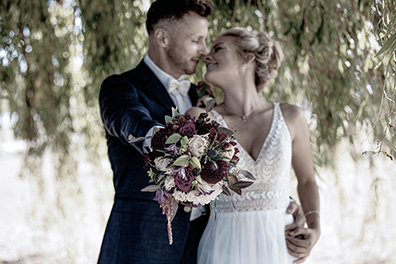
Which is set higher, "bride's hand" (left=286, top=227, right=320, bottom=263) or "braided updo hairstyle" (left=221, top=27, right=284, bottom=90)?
"braided updo hairstyle" (left=221, top=27, right=284, bottom=90)

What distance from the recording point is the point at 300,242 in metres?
1.91

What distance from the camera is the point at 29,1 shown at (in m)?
2.68

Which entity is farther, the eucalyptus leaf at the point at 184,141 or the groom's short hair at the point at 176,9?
the groom's short hair at the point at 176,9

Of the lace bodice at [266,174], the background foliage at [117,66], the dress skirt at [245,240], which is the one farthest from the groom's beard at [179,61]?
the dress skirt at [245,240]

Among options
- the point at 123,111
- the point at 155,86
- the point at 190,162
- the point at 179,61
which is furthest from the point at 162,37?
the point at 190,162

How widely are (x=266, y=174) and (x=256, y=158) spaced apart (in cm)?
7

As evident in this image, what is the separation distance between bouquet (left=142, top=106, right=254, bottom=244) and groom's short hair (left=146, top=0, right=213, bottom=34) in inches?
32.6

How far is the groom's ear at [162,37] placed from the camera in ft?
6.52

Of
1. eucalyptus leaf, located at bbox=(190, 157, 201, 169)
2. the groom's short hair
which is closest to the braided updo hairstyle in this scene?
the groom's short hair

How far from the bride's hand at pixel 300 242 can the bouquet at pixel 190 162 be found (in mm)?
749

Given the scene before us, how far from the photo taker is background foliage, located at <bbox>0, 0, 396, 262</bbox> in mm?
2352

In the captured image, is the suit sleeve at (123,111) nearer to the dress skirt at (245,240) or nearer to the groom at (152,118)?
the groom at (152,118)

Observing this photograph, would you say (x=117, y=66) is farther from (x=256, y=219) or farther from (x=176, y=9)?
(x=256, y=219)

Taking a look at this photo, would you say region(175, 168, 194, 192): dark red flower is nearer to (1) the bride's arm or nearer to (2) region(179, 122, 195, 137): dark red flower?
(2) region(179, 122, 195, 137): dark red flower
